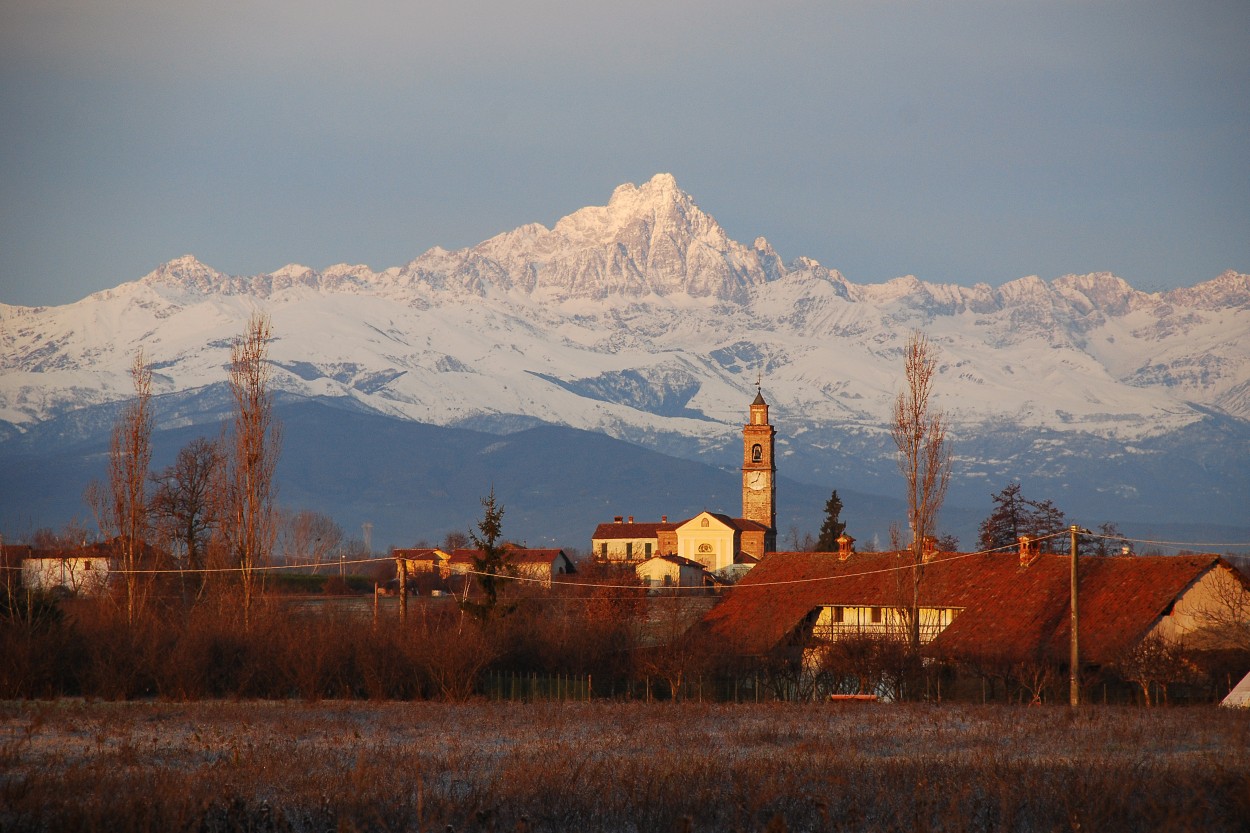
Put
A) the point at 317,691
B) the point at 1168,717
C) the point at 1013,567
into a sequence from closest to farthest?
the point at 1168,717 → the point at 317,691 → the point at 1013,567

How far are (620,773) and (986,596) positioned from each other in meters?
30.8

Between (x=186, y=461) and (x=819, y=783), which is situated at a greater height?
(x=186, y=461)

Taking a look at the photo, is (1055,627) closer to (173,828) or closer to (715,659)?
(715,659)

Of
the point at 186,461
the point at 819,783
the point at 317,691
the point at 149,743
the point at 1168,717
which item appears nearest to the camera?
the point at 819,783

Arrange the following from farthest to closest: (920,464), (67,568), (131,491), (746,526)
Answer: (746,526), (67,568), (131,491), (920,464)

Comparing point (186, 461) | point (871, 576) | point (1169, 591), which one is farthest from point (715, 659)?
point (186, 461)

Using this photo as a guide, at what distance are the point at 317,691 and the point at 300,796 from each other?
2167 centimetres

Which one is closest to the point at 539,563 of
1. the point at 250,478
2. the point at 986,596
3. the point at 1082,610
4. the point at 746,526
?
the point at 746,526

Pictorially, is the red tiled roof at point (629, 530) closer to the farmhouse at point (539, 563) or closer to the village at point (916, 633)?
the farmhouse at point (539, 563)

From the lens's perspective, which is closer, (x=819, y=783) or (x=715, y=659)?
(x=819, y=783)

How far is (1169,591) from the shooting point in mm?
40719

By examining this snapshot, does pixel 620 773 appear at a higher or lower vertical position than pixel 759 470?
lower

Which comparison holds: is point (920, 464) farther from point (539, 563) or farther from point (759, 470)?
point (759, 470)

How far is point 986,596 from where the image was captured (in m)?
46.3
